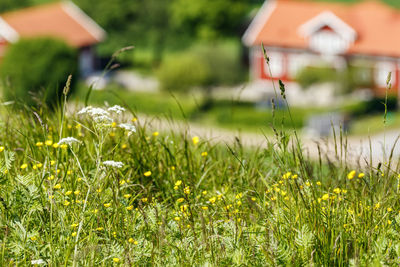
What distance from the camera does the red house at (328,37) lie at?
117 feet

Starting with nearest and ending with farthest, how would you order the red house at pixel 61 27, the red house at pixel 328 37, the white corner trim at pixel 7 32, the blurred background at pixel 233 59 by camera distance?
the blurred background at pixel 233 59, the red house at pixel 328 37, the white corner trim at pixel 7 32, the red house at pixel 61 27

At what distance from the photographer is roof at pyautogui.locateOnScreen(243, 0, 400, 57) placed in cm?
3556

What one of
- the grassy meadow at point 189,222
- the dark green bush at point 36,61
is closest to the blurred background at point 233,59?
the dark green bush at point 36,61

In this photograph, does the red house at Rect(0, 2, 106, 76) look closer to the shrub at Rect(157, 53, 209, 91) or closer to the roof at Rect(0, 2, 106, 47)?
the roof at Rect(0, 2, 106, 47)

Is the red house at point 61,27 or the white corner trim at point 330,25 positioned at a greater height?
the red house at point 61,27

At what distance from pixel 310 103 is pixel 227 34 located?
41.5ft

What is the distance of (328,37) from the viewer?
37375mm

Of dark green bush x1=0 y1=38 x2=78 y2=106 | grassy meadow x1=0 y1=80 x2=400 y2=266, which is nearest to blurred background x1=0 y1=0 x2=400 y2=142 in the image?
dark green bush x1=0 y1=38 x2=78 y2=106

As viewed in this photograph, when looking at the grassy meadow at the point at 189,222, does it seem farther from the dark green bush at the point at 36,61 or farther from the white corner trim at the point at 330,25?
the white corner trim at the point at 330,25

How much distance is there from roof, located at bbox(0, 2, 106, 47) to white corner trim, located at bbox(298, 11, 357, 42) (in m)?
12.9

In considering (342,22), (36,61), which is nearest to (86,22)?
(36,61)

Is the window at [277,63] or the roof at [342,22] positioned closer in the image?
the roof at [342,22]

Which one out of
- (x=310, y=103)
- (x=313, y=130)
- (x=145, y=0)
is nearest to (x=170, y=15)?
(x=145, y=0)

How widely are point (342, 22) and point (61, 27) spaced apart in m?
17.0
